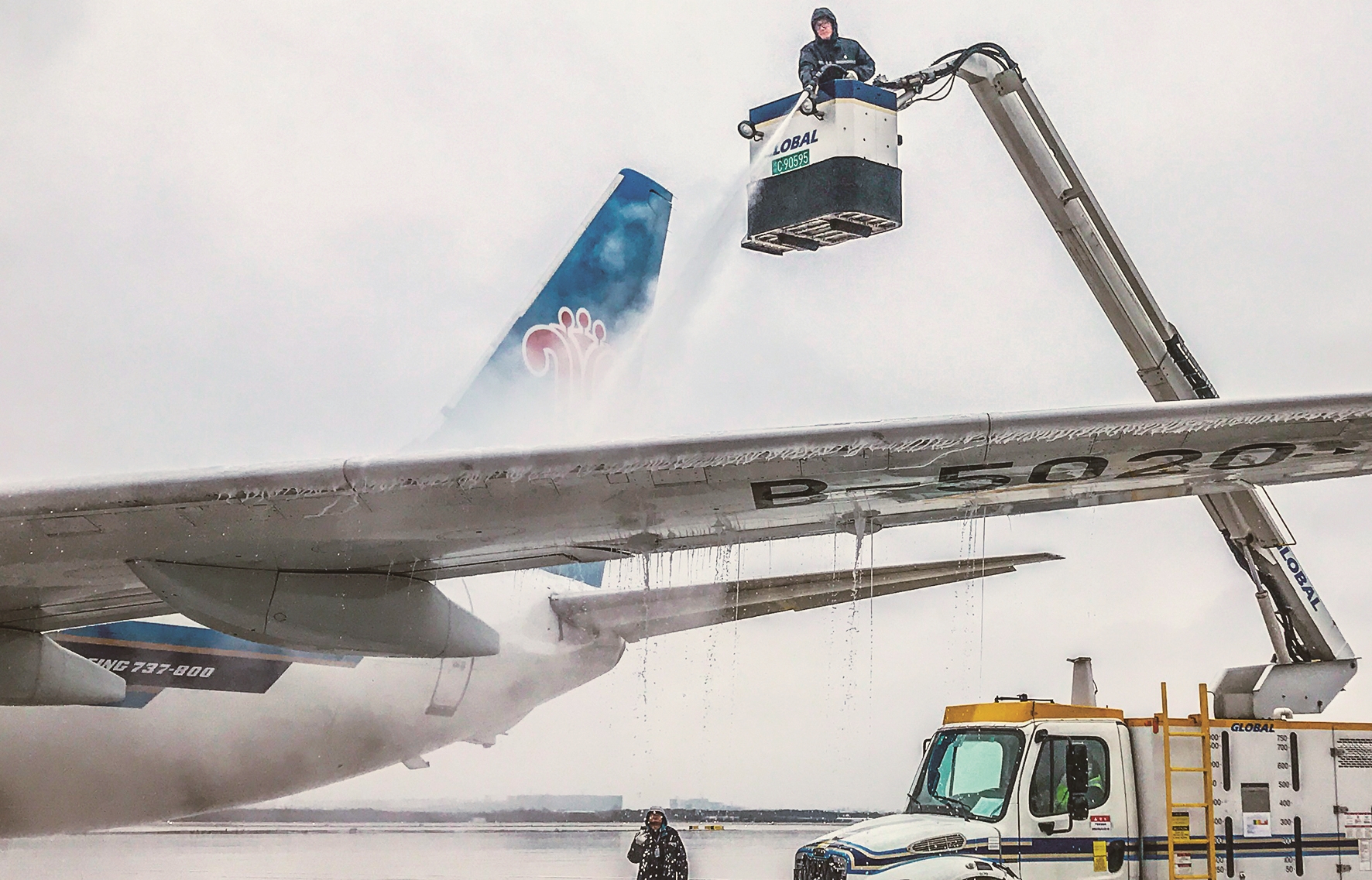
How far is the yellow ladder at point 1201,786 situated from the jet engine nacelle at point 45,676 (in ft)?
24.3

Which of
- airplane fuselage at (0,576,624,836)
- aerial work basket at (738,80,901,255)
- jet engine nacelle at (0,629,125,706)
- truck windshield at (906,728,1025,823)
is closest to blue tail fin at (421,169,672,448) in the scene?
airplane fuselage at (0,576,624,836)

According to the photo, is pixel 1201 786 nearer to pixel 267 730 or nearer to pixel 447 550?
pixel 447 550

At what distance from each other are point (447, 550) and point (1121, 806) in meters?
5.08

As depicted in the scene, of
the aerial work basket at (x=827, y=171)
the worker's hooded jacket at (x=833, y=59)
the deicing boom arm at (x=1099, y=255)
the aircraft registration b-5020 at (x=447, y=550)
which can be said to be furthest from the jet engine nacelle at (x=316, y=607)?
the deicing boom arm at (x=1099, y=255)

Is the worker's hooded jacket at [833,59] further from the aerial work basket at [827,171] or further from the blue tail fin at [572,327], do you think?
the blue tail fin at [572,327]

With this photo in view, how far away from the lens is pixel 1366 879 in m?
9.39

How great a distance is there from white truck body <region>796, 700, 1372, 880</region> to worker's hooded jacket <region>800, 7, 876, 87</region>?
196 inches

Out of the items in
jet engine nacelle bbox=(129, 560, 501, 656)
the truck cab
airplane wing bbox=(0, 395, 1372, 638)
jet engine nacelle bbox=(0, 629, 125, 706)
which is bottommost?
the truck cab

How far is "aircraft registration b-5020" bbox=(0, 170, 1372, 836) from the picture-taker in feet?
18.9

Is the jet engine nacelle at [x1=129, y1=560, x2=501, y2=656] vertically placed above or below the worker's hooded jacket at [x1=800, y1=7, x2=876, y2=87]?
below

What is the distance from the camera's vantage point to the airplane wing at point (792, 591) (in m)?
9.80

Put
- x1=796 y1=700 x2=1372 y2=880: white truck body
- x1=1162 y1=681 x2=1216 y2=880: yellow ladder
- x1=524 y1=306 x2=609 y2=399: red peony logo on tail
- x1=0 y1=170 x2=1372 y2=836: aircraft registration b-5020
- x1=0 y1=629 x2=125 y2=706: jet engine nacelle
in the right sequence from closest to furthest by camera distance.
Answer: x1=0 y1=170 x2=1372 y2=836: aircraft registration b-5020, x1=796 y1=700 x2=1372 y2=880: white truck body, x1=0 y1=629 x2=125 y2=706: jet engine nacelle, x1=1162 y1=681 x2=1216 y2=880: yellow ladder, x1=524 y1=306 x2=609 y2=399: red peony logo on tail

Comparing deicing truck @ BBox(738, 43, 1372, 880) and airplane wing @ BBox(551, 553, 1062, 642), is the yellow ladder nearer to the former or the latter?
deicing truck @ BBox(738, 43, 1372, 880)

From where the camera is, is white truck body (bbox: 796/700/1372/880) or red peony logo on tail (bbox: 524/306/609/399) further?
red peony logo on tail (bbox: 524/306/609/399)
